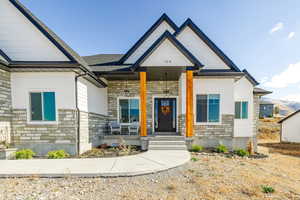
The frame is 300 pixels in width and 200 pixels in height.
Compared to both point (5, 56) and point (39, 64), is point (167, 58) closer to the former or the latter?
point (39, 64)

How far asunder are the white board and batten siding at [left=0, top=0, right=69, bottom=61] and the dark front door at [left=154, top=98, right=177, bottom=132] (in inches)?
234

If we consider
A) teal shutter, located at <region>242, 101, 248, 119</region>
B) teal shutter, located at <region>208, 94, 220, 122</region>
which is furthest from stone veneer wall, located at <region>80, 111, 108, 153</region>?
teal shutter, located at <region>242, 101, 248, 119</region>

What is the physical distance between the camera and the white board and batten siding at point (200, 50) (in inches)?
323

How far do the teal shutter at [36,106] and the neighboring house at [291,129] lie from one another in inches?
945

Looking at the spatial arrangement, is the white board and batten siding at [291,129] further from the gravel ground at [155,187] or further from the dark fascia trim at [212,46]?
the gravel ground at [155,187]

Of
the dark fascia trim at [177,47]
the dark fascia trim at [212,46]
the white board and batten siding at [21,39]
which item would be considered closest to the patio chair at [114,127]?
the dark fascia trim at [177,47]

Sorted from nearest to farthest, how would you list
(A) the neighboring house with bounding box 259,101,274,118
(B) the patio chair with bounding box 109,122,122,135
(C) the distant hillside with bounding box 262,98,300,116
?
(B) the patio chair with bounding box 109,122,122,135 < (A) the neighboring house with bounding box 259,101,274,118 < (C) the distant hillside with bounding box 262,98,300,116

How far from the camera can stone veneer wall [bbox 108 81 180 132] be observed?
938 centimetres

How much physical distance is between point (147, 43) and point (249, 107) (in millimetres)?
8157

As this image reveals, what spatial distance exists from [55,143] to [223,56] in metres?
9.96

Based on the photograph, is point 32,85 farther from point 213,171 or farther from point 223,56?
point 223,56

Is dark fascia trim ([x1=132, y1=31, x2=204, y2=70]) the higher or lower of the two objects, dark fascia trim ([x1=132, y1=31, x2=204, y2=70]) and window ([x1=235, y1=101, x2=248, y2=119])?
the higher

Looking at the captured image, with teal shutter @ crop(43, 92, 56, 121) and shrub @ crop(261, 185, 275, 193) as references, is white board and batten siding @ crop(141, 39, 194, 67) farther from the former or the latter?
shrub @ crop(261, 185, 275, 193)

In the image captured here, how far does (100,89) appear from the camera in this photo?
8867mm
